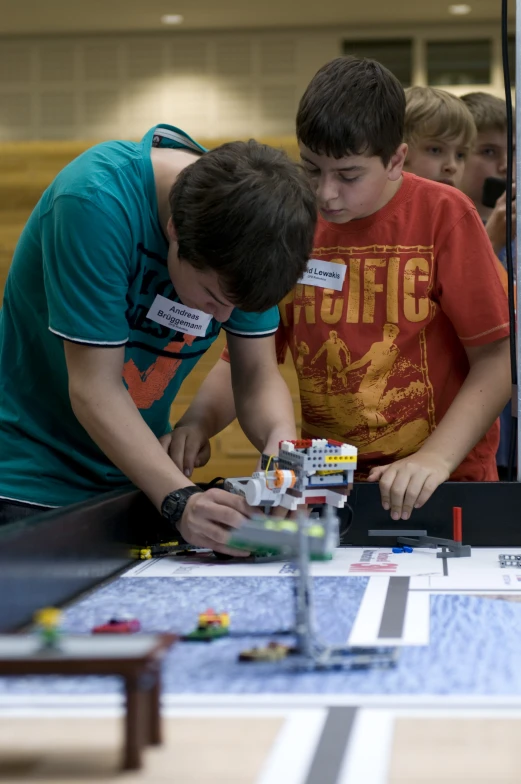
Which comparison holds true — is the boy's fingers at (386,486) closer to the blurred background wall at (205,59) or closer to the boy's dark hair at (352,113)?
the boy's dark hair at (352,113)

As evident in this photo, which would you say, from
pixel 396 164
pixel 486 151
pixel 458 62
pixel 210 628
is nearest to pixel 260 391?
pixel 396 164

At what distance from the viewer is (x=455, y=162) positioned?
232cm

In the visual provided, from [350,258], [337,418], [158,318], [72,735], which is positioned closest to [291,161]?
[158,318]

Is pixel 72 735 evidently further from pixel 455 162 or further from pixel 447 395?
pixel 455 162

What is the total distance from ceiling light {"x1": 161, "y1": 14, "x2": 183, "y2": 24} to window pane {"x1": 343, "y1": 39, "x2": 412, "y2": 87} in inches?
48.3

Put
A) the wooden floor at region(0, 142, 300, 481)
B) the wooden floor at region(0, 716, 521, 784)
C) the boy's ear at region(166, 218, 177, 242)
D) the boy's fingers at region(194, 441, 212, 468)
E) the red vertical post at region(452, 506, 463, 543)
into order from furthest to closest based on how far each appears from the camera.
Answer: the wooden floor at region(0, 142, 300, 481), the boy's fingers at region(194, 441, 212, 468), the red vertical post at region(452, 506, 463, 543), the boy's ear at region(166, 218, 177, 242), the wooden floor at region(0, 716, 521, 784)

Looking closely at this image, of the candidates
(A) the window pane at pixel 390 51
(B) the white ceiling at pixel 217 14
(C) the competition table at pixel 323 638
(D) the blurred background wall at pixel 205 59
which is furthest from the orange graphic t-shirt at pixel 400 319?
(A) the window pane at pixel 390 51

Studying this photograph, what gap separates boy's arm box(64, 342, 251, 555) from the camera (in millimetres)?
1363

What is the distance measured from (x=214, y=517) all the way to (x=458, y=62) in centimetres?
629

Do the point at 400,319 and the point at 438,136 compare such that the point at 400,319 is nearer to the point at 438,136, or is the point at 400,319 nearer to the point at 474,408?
the point at 474,408

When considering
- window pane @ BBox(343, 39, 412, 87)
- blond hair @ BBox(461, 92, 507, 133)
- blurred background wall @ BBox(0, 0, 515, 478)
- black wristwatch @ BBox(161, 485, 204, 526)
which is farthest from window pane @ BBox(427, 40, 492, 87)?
black wristwatch @ BBox(161, 485, 204, 526)

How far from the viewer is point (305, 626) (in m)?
0.84

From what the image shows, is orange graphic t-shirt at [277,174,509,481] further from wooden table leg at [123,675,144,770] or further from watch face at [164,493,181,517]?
wooden table leg at [123,675,144,770]

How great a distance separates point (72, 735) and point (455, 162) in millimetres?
1935
